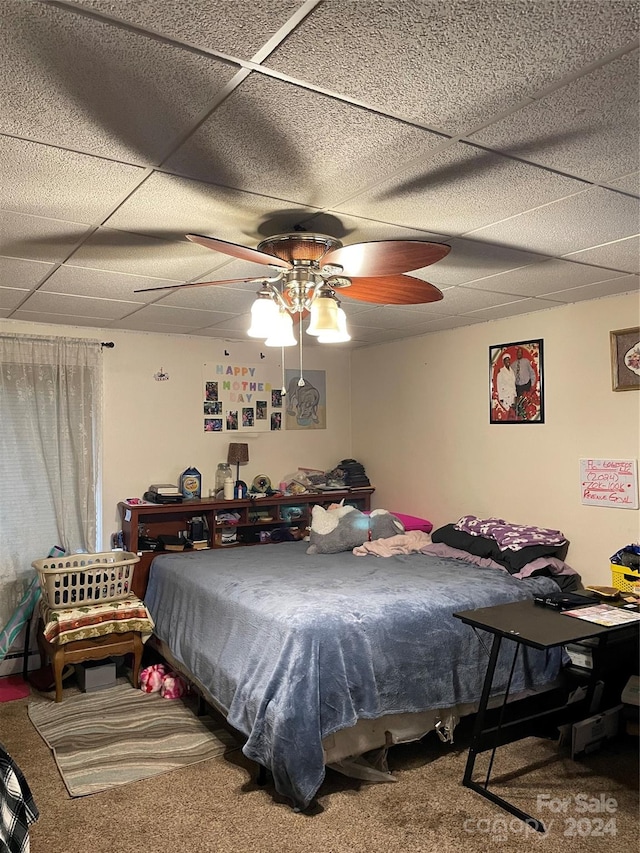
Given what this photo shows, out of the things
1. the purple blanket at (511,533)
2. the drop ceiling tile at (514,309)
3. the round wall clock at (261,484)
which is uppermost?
the drop ceiling tile at (514,309)

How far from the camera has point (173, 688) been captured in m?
3.72

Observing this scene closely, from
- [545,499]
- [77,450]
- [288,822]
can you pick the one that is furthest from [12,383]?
[545,499]

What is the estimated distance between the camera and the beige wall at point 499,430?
364cm

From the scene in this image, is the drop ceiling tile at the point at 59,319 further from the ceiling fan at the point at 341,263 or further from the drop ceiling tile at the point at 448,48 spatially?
the drop ceiling tile at the point at 448,48

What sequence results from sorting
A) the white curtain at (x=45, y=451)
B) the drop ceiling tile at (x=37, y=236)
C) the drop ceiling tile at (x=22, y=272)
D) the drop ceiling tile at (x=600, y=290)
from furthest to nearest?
the white curtain at (x=45, y=451) → the drop ceiling tile at (x=600, y=290) → the drop ceiling tile at (x=22, y=272) → the drop ceiling tile at (x=37, y=236)

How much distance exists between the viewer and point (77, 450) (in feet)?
14.4

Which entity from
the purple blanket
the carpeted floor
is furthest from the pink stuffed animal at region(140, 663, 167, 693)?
the purple blanket

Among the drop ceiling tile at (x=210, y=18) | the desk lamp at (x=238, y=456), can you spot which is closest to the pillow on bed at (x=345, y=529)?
the desk lamp at (x=238, y=456)

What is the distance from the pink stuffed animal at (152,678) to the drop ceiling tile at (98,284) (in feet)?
7.29

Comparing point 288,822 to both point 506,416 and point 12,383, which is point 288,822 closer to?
point 506,416

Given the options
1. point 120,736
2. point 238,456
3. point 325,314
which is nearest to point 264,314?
point 325,314

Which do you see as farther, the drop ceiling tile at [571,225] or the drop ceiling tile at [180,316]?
the drop ceiling tile at [180,316]

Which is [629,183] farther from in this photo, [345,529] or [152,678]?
[152,678]

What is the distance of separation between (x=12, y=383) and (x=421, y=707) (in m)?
3.23
